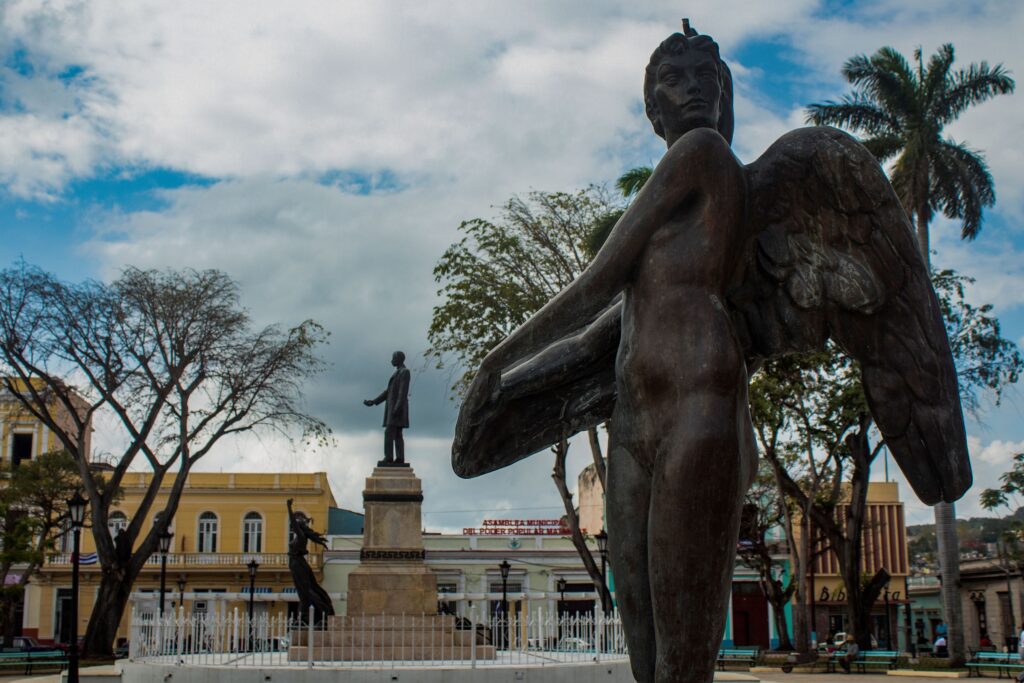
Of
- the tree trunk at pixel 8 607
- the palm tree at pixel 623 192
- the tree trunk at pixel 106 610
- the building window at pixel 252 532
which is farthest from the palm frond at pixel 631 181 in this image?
the building window at pixel 252 532

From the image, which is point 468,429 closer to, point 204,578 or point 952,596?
point 952,596

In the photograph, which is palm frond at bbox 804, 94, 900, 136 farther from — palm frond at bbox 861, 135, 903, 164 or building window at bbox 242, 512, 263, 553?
building window at bbox 242, 512, 263, 553

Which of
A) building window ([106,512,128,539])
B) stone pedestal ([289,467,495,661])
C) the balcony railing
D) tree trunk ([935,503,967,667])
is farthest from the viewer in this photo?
building window ([106,512,128,539])

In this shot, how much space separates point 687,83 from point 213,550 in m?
44.3

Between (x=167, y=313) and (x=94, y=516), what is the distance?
517cm

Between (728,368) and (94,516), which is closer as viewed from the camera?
(728,368)

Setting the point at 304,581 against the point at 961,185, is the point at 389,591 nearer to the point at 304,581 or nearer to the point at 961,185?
the point at 304,581

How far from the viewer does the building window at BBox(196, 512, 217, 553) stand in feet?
146

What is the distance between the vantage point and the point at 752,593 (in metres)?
43.4

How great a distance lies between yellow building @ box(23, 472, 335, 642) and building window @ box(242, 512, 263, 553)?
0.04 meters

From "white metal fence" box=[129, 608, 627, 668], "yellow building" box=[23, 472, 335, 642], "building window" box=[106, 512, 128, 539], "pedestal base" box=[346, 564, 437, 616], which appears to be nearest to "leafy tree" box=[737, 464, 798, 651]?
"white metal fence" box=[129, 608, 627, 668]

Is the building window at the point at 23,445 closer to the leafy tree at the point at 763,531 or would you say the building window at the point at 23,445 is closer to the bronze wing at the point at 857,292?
the leafy tree at the point at 763,531

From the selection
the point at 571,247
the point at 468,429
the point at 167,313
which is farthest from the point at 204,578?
the point at 468,429

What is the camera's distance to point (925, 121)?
22.3 metres
